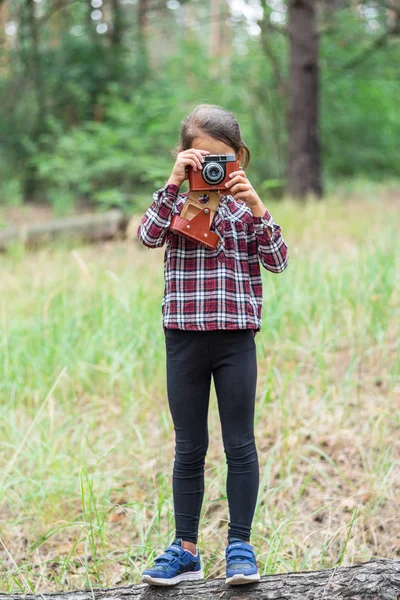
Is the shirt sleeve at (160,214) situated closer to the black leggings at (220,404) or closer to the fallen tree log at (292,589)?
the black leggings at (220,404)

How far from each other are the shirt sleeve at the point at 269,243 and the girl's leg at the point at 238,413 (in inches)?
10.0

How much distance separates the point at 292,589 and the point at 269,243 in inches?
44.0

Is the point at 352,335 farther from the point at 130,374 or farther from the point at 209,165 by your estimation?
the point at 209,165

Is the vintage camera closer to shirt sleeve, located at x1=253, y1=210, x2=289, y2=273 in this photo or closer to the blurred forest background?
shirt sleeve, located at x1=253, y1=210, x2=289, y2=273

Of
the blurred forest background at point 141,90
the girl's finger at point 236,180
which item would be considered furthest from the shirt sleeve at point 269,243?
the blurred forest background at point 141,90

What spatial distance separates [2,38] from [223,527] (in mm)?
10215

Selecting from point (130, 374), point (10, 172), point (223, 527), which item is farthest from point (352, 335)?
point (10, 172)

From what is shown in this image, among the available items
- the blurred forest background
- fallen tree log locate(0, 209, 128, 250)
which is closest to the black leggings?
fallen tree log locate(0, 209, 128, 250)

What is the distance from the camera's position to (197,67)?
13773mm

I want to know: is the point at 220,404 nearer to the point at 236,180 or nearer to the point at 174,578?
the point at 174,578

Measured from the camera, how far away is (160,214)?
224 cm

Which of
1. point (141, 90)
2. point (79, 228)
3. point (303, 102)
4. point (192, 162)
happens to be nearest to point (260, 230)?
point (192, 162)

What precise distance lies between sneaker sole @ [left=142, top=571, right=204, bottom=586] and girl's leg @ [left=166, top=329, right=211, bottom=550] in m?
0.11

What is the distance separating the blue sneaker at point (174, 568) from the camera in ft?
6.97
